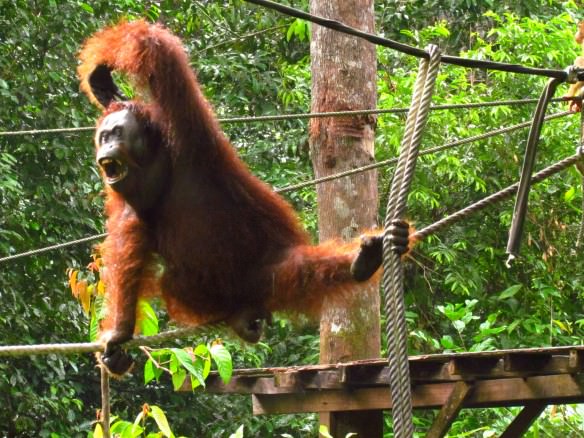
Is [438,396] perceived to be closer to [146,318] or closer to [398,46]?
[146,318]

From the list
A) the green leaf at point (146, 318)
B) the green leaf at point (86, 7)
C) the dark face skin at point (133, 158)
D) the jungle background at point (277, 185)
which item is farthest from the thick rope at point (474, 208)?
the green leaf at point (86, 7)

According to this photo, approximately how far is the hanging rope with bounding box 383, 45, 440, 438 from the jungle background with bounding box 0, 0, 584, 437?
339 cm

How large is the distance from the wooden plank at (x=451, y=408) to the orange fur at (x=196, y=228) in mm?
1646

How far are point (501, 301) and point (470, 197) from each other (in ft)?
2.43

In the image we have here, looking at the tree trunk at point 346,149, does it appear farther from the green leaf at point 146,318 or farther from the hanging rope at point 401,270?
the hanging rope at point 401,270

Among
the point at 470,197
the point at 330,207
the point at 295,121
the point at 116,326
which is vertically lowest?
the point at 116,326

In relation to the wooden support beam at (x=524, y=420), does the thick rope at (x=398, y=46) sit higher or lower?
higher

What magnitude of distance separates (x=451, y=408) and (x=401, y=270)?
2739 mm

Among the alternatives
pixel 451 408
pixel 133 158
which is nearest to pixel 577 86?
pixel 451 408

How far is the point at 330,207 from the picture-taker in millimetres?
4516

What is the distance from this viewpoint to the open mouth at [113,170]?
290 centimetres

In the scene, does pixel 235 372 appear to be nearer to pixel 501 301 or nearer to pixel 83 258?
pixel 83 258

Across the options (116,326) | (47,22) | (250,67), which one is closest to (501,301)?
(250,67)

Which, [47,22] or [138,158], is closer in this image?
[138,158]
